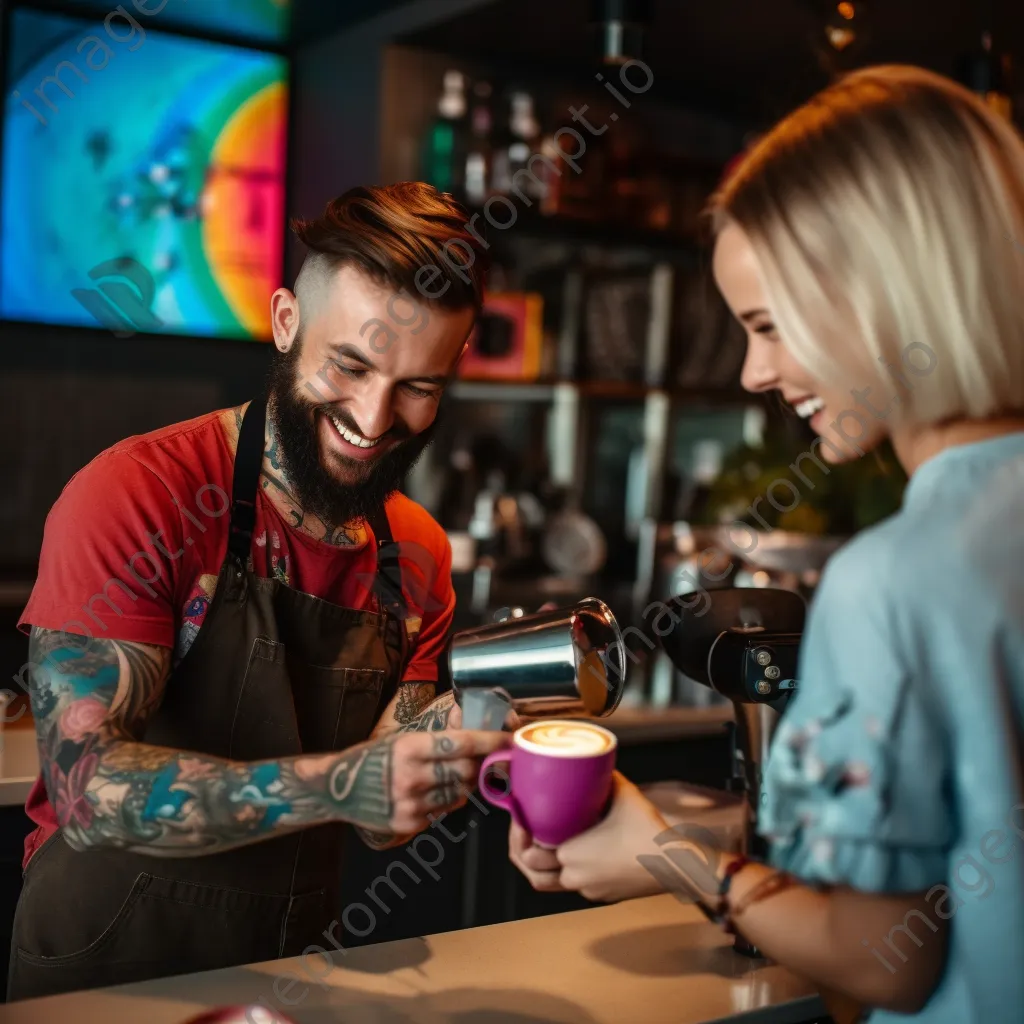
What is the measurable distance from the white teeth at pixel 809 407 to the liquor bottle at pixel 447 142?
90.1 inches

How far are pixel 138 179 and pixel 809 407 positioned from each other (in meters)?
2.29

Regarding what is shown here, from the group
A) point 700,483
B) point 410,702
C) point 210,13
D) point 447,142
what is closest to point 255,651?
point 410,702

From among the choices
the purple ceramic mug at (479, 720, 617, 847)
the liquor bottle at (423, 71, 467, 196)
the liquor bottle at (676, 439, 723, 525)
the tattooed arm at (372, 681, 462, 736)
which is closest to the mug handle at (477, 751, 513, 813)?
the purple ceramic mug at (479, 720, 617, 847)

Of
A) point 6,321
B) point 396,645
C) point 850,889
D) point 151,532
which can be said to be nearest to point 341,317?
point 151,532

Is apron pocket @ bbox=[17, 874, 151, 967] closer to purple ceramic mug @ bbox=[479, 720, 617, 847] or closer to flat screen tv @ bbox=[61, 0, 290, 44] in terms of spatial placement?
purple ceramic mug @ bbox=[479, 720, 617, 847]

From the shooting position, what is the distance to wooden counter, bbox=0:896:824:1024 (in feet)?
4.03

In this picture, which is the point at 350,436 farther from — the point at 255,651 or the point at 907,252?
the point at 907,252

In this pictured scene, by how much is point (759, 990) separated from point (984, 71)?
89.4 inches

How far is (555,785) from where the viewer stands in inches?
43.8

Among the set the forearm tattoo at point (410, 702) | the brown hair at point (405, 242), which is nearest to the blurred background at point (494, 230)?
the brown hair at point (405, 242)

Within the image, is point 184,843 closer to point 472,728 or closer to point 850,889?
point 472,728

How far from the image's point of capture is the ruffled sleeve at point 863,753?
2.76ft

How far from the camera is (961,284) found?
2.91ft

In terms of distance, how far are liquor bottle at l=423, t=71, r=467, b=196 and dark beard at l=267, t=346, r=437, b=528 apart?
180 centimetres
